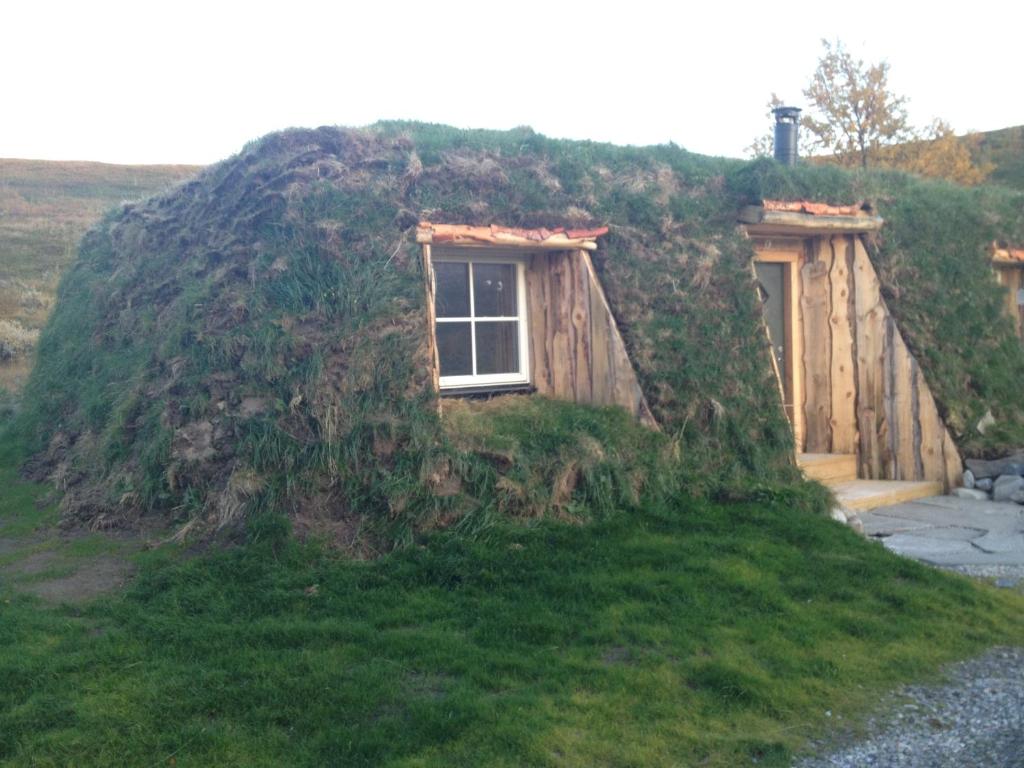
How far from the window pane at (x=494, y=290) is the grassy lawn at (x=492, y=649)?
2527mm

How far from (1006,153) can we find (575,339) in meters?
30.2

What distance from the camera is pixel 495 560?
633 centimetres

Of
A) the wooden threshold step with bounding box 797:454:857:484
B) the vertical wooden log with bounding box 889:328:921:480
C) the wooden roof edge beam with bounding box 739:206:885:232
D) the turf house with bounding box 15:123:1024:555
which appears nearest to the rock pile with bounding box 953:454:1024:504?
the turf house with bounding box 15:123:1024:555

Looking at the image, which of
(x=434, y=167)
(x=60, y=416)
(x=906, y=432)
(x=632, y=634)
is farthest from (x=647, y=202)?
(x=60, y=416)

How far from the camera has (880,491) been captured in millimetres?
9797

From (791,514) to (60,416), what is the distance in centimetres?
729

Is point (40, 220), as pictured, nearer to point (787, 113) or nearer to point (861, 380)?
point (787, 113)

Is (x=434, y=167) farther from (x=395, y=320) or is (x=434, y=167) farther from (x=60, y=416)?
(x=60, y=416)

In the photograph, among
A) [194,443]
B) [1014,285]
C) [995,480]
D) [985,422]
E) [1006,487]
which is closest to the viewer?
[194,443]

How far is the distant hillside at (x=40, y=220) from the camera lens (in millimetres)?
21016

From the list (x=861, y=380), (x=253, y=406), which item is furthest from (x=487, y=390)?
(x=861, y=380)

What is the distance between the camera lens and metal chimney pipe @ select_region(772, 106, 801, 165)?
1062cm

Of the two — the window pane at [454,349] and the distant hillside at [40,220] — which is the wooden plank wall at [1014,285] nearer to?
the window pane at [454,349]

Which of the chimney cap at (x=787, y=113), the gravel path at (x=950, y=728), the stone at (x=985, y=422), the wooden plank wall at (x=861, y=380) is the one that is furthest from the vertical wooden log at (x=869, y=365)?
the gravel path at (x=950, y=728)
